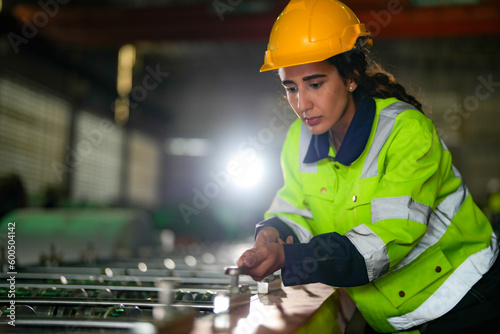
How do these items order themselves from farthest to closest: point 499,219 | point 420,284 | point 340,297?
point 499,219, point 340,297, point 420,284

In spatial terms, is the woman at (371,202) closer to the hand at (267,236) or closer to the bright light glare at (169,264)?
the hand at (267,236)

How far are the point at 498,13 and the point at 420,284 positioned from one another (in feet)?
19.8

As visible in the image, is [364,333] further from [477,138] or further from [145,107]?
[477,138]

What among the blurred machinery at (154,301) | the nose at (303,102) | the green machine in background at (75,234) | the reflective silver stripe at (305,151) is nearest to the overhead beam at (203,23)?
the green machine in background at (75,234)

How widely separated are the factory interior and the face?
0.38 metres

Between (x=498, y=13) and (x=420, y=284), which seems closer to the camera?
(x=420, y=284)

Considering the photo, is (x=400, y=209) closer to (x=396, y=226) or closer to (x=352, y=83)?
(x=396, y=226)

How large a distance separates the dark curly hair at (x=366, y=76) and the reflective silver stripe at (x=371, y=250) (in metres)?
0.59

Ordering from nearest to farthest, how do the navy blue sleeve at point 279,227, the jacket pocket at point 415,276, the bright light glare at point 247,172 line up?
the jacket pocket at point 415,276, the navy blue sleeve at point 279,227, the bright light glare at point 247,172

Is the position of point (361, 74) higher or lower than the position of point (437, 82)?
lower

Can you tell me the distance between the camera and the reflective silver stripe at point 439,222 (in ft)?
4.91

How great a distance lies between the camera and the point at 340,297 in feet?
5.36

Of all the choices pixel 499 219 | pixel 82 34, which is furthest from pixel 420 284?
pixel 82 34

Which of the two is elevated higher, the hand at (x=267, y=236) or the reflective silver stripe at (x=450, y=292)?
the hand at (x=267, y=236)
